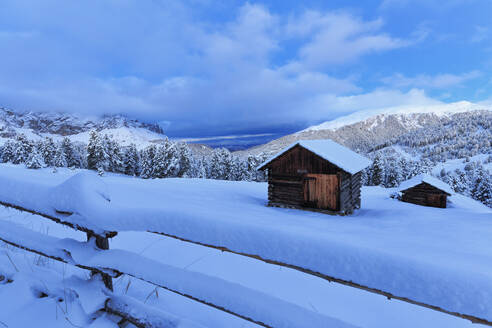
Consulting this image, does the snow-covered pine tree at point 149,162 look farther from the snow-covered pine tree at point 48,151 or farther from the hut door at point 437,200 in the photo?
the hut door at point 437,200

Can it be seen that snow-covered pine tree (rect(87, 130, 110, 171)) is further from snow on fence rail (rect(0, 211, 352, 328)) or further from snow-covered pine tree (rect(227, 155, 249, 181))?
snow on fence rail (rect(0, 211, 352, 328))

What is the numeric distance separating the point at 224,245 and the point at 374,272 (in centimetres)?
98

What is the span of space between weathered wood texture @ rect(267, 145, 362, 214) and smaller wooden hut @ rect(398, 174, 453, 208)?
9021mm

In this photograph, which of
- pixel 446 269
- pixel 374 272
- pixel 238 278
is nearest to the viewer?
pixel 446 269

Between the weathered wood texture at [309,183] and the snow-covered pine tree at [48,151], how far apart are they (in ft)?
182

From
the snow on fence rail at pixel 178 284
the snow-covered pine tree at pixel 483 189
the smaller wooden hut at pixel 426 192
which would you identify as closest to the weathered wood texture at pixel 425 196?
the smaller wooden hut at pixel 426 192

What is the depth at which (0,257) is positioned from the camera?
10.9ft

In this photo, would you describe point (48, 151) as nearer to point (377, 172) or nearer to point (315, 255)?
point (315, 255)

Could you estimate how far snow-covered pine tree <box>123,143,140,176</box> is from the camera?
54.4m

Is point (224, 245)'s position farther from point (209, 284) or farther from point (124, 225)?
point (124, 225)

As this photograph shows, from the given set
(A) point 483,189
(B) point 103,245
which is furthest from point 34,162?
(A) point 483,189

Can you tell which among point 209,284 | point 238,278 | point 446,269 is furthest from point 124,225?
point 238,278

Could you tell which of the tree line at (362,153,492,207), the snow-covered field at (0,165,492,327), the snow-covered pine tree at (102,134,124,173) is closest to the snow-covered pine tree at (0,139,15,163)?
the snow-covered pine tree at (102,134,124,173)

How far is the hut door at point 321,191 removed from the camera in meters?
14.3
